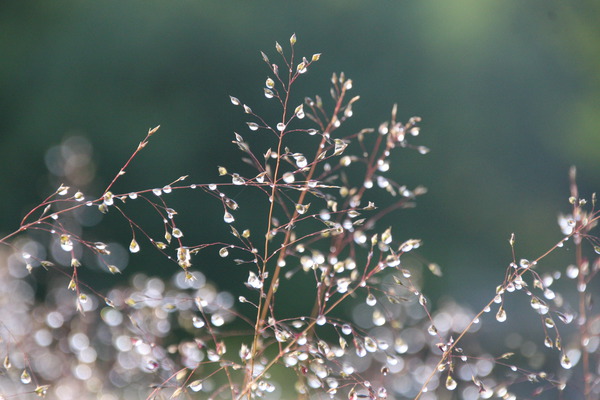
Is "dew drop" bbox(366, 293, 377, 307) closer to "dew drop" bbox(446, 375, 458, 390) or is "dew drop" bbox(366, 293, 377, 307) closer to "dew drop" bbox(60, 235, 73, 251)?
"dew drop" bbox(446, 375, 458, 390)

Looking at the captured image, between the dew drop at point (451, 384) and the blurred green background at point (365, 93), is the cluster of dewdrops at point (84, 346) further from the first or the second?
the blurred green background at point (365, 93)

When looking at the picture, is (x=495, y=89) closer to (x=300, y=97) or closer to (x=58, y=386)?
(x=300, y=97)

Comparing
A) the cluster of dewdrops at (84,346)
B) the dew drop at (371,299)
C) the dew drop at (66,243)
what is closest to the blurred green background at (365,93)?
the cluster of dewdrops at (84,346)

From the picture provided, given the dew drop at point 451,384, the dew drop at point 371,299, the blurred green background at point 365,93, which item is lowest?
the blurred green background at point 365,93

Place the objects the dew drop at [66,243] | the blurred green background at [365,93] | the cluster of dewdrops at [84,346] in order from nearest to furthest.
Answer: the dew drop at [66,243] < the cluster of dewdrops at [84,346] < the blurred green background at [365,93]

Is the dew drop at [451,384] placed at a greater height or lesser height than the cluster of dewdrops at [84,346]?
greater

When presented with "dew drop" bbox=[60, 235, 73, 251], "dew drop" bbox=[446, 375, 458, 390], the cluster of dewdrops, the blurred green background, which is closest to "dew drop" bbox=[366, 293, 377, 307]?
"dew drop" bbox=[446, 375, 458, 390]

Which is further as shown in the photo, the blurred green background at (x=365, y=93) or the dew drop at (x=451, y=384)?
the blurred green background at (x=365, y=93)

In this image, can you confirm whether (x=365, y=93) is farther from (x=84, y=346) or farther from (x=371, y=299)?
(x=371, y=299)

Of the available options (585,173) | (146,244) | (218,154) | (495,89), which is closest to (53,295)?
(146,244)

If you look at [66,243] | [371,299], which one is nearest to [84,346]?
[66,243]
